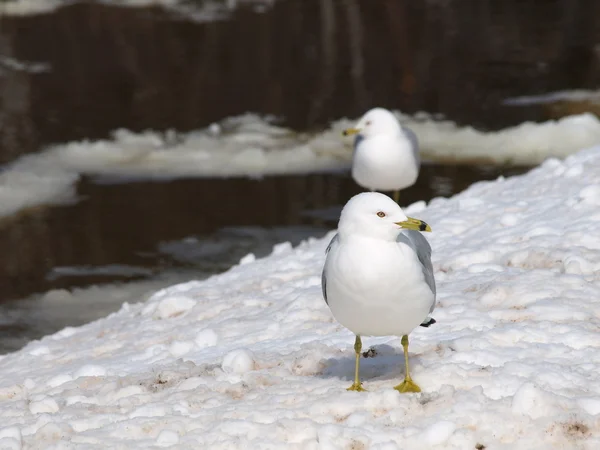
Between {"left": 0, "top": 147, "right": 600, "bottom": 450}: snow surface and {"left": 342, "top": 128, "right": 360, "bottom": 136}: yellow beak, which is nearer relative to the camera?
{"left": 0, "top": 147, "right": 600, "bottom": 450}: snow surface

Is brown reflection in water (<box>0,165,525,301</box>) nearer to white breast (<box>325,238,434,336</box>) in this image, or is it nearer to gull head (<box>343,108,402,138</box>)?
gull head (<box>343,108,402,138</box>)

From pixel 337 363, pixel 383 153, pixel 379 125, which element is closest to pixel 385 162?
pixel 383 153

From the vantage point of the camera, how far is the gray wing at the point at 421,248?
441cm

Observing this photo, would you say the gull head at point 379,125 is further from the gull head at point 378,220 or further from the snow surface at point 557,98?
the gull head at point 378,220

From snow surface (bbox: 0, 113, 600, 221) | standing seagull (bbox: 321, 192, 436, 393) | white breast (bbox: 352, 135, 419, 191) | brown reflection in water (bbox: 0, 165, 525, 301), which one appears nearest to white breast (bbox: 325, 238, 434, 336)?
standing seagull (bbox: 321, 192, 436, 393)

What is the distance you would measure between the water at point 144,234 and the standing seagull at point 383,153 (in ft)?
1.95

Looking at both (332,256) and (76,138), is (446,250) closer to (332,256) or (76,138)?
(332,256)

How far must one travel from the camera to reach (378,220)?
4230 mm

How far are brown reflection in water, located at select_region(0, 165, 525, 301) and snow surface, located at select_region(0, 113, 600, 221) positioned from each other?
0.32 m

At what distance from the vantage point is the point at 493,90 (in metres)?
14.5

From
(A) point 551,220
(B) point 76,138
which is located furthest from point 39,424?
(B) point 76,138

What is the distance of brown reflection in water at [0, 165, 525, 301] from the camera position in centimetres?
910

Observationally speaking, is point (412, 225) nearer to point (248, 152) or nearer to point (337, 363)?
point (337, 363)

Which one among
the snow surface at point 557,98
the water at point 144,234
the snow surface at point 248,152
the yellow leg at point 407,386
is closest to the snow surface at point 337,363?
the yellow leg at point 407,386
